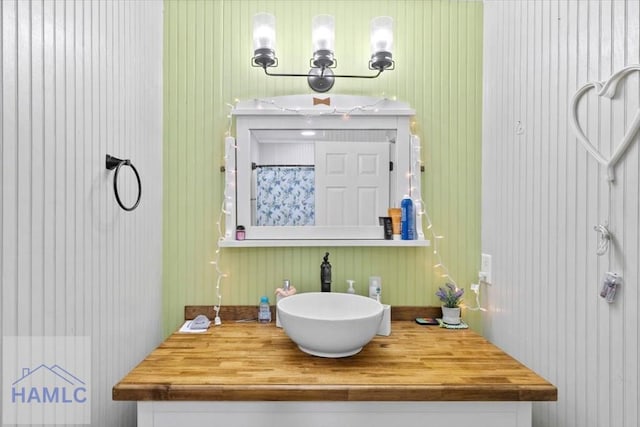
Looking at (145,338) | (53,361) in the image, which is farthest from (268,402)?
(145,338)

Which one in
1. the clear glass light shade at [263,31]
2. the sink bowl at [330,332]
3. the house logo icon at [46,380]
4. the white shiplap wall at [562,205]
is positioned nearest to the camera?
the house logo icon at [46,380]

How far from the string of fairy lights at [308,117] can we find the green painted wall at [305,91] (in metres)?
0.03

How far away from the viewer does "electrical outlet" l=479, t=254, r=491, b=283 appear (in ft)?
4.93

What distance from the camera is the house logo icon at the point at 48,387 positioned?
789mm

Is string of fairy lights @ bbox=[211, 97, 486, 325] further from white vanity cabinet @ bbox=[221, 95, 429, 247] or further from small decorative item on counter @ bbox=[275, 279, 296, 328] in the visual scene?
small decorative item on counter @ bbox=[275, 279, 296, 328]

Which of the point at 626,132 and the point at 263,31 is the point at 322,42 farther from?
the point at 626,132

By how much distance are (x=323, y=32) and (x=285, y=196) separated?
28.7 inches

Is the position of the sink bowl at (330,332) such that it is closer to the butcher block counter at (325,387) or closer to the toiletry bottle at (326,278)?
the butcher block counter at (325,387)

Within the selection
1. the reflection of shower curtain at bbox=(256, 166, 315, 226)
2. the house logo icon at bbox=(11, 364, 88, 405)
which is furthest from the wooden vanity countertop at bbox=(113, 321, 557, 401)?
the reflection of shower curtain at bbox=(256, 166, 315, 226)

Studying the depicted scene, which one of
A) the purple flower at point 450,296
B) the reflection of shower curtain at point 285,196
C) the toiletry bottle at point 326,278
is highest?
the reflection of shower curtain at point 285,196

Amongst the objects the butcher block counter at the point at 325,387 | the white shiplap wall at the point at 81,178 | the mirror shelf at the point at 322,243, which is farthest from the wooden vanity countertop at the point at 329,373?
the mirror shelf at the point at 322,243

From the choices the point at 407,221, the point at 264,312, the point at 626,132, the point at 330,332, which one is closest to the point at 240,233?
the point at 264,312

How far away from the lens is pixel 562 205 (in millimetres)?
1077

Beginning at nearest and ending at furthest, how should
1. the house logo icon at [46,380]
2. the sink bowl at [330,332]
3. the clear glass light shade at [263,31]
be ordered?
1. the house logo icon at [46,380]
2. the sink bowl at [330,332]
3. the clear glass light shade at [263,31]
